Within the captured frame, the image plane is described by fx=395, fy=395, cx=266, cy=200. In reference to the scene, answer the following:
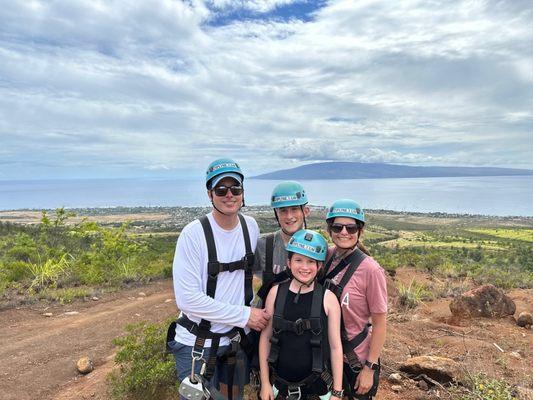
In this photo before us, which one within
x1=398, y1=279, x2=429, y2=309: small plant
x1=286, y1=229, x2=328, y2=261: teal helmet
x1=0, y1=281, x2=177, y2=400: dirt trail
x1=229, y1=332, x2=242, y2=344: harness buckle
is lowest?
x1=0, y1=281, x2=177, y2=400: dirt trail

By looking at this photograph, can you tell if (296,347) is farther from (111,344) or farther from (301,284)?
(111,344)

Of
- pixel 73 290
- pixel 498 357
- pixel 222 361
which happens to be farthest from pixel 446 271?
pixel 222 361

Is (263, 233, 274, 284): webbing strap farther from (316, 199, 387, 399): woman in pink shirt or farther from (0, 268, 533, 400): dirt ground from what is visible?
(0, 268, 533, 400): dirt ground

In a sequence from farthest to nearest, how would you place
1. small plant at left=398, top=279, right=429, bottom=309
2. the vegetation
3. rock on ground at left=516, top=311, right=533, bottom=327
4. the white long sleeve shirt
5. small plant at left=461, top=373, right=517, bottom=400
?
the vegetation
small plant at left=398, top=279, right=429, bottom=309
rock on ground at left=516, top=311, right=533, bottom=327
small plant at left=461, top=373, right=517, bottom=400
the white long sleeve shirt

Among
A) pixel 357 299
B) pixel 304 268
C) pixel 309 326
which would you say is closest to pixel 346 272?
pixel 357 299

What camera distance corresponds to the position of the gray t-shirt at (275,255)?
2660 millimetres

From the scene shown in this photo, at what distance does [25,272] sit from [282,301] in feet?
32.8

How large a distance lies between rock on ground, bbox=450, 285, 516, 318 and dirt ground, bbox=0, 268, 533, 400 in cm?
15

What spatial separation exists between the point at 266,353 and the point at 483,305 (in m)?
5.90

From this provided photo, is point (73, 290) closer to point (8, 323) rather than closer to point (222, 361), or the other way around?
point (8, 323)

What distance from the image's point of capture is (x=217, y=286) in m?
2.45

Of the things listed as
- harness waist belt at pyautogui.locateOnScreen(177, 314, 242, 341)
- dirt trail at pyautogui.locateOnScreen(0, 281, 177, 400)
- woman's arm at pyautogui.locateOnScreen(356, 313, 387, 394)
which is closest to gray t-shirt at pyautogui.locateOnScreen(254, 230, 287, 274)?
harness waist belt at pyautogui.locateOnScreen(177, 314, 242, 341)

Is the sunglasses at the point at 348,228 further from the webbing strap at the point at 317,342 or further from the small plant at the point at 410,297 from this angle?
the small plant at the point at 410,297

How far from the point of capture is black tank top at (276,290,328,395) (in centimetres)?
246
